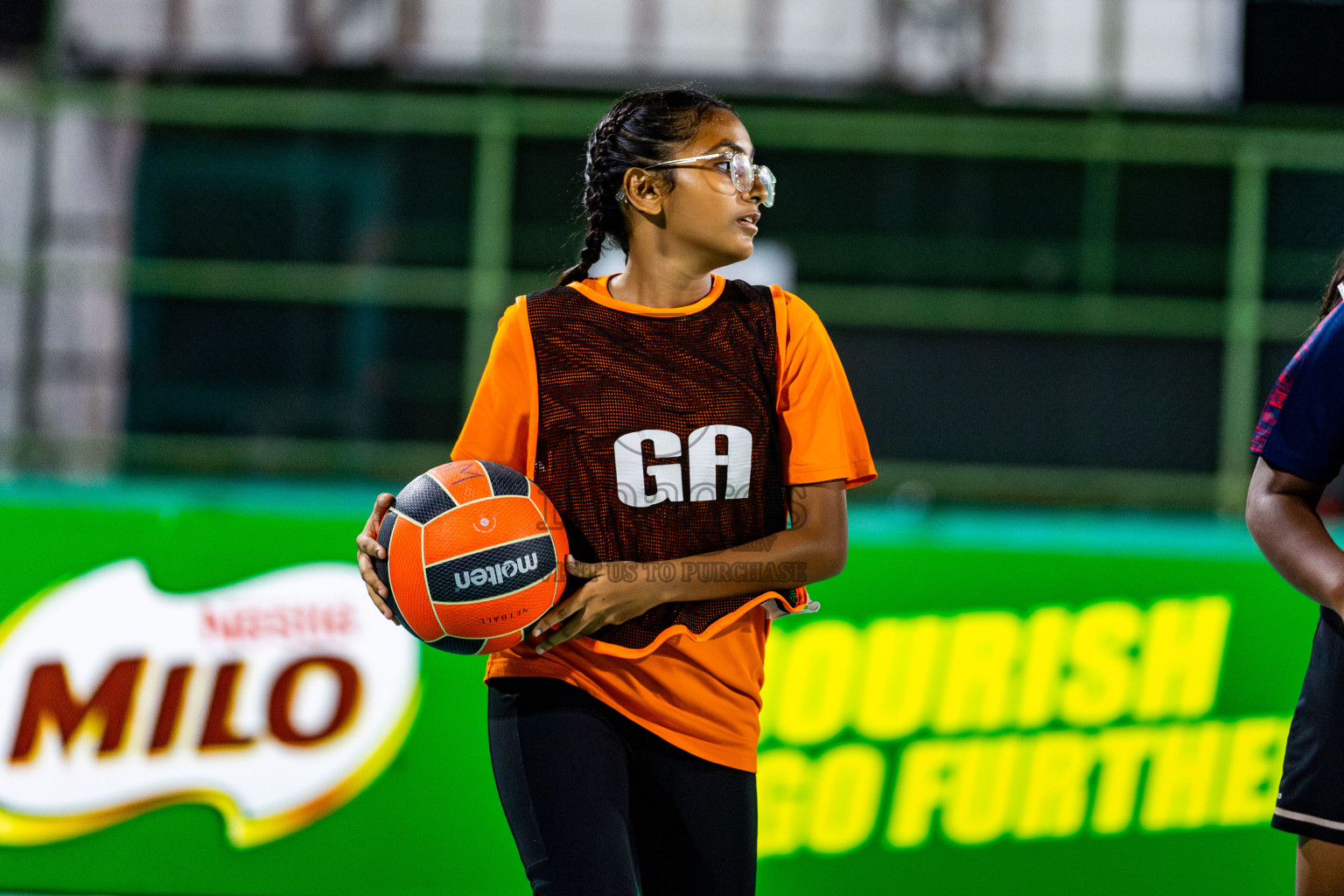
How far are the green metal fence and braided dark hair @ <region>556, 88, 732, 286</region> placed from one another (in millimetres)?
10310

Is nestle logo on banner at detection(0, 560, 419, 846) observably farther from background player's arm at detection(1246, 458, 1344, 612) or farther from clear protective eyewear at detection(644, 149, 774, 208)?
background player's arm at detection(1246, 458, 1344, 612)

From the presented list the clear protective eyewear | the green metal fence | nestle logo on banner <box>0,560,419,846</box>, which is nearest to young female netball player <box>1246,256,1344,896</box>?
the clear protective eyewear

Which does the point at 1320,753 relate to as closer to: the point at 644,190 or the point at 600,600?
the point at 600,600

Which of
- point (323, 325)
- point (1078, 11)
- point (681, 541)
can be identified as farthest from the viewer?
point (1078, 11)

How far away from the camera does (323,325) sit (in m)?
13.0

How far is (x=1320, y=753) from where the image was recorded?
6.49 feet

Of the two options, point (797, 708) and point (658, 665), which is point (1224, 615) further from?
point (658, 665)

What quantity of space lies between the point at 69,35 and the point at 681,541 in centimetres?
1347

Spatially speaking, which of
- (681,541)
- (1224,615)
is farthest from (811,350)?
(1224,615)

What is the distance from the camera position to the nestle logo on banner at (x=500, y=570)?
216 centimetres

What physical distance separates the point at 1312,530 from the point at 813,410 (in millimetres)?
836

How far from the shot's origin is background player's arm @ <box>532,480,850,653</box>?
218cm

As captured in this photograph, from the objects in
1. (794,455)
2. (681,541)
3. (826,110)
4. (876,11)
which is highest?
(876,11)

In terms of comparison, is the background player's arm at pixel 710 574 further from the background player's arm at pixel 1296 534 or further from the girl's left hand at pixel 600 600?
the background player's arm at pixel 1296 534
